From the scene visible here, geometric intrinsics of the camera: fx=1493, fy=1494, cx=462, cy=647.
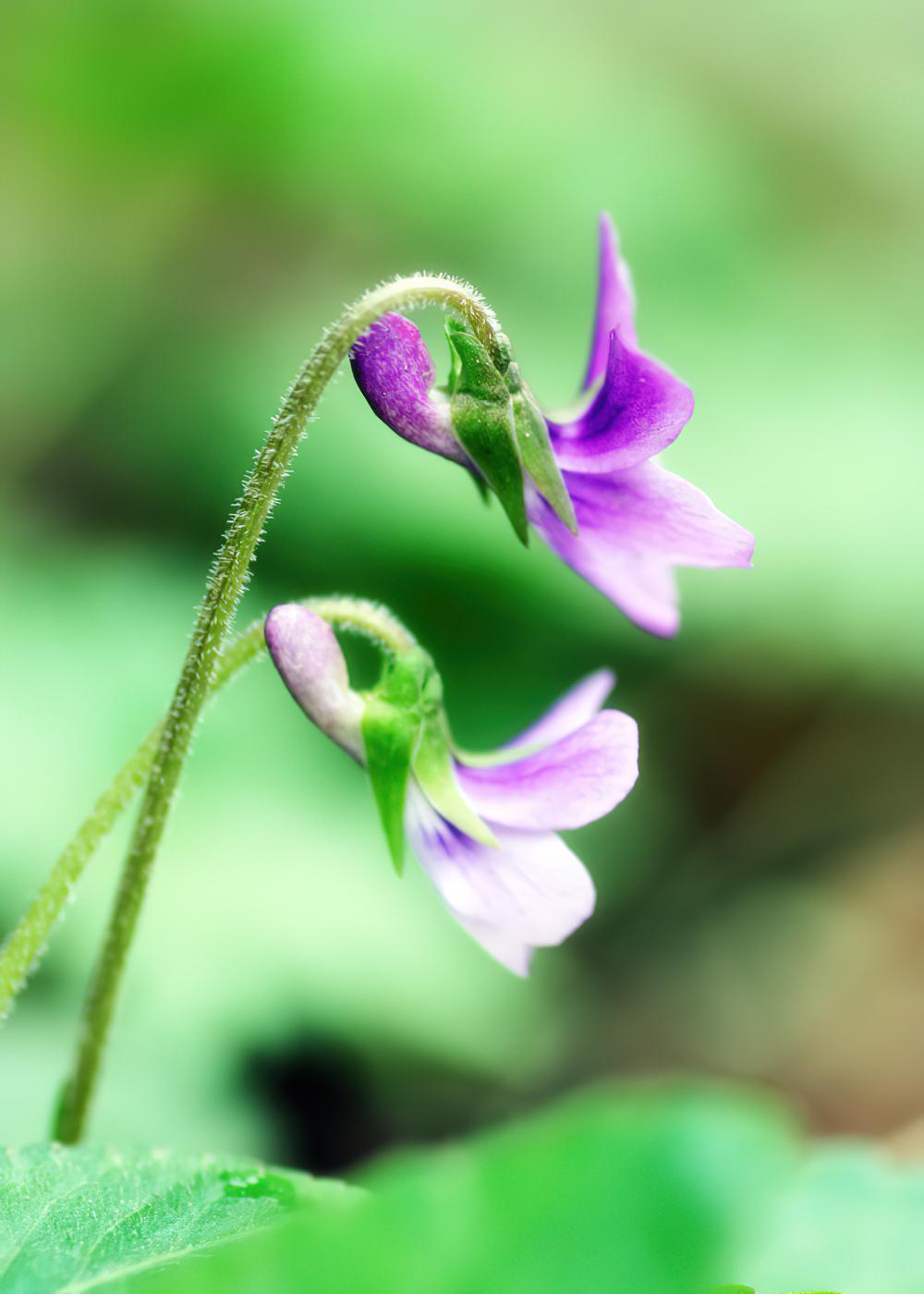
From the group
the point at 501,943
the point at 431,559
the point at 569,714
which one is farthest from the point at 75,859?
the point at 431,559

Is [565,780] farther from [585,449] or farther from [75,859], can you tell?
[75,859]

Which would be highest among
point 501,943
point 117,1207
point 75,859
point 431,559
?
point 431,559

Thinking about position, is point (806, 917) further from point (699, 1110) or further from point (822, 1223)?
point (699, 1110)

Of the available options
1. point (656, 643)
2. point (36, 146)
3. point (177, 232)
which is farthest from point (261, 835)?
point (36, 146)

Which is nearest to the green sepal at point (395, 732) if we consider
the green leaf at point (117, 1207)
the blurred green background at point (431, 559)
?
the green leaf at point (117, 1207)

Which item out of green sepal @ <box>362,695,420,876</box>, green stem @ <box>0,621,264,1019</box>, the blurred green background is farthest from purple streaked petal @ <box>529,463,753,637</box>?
the blurred green background

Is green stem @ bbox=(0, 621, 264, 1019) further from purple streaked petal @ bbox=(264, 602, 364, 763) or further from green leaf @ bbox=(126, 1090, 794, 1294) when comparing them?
green leaf @ bbox=(126, 1090, 794, 1294)
